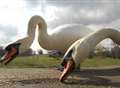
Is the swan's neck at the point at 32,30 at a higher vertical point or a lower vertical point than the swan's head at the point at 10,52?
higher

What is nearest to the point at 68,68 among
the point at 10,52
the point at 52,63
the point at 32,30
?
the point at 10,52

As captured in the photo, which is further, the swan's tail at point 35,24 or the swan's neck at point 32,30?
the swan's tail at point 35,24

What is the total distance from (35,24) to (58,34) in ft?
5.96

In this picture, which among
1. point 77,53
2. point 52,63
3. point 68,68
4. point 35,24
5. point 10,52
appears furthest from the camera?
point 52,63

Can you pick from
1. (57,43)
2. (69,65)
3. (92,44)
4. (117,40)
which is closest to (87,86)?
A: (69,65)

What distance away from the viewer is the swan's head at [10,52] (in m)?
21.4

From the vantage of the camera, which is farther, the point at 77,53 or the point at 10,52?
the point at 10,52

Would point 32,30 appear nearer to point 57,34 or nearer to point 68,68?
point 57,34

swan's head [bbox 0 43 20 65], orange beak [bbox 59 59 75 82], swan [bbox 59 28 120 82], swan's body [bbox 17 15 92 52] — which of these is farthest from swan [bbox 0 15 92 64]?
orange beak [bbox 59 59 75 82]

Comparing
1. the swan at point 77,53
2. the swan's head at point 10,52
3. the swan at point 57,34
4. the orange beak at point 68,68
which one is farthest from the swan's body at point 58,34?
the orange beak at point 68,68

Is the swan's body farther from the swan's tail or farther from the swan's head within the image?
the swan's head

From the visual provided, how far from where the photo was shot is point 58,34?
83.3 ft

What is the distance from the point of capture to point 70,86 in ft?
55.2

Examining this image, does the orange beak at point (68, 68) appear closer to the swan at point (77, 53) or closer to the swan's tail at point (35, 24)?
the swan at point (77, 53)
